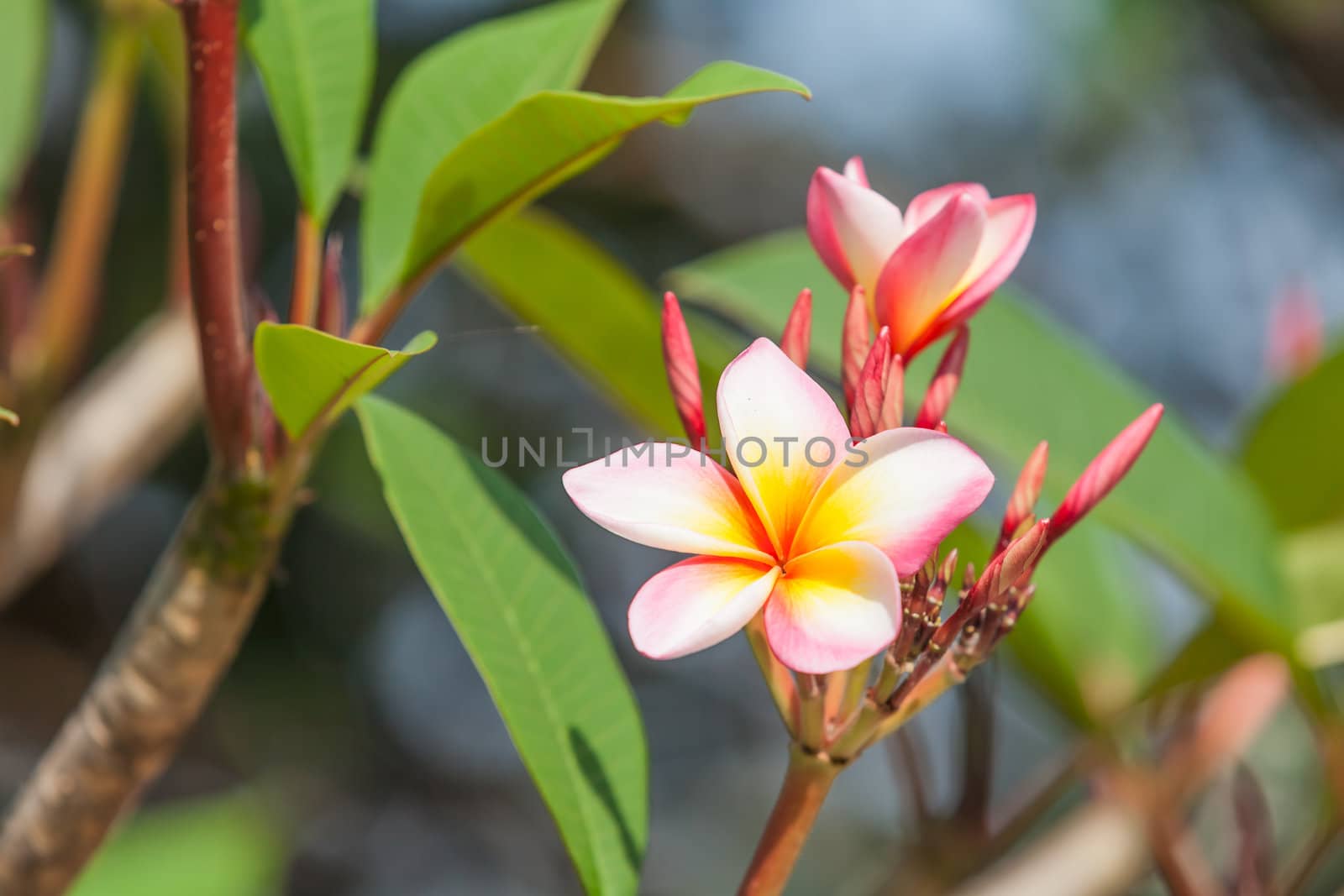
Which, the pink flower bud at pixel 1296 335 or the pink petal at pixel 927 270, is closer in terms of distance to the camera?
the pink petal at pixel 927 270

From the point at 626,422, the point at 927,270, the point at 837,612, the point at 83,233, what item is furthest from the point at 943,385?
the point at 626,422

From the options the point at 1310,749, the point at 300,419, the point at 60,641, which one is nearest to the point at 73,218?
the point at 300,419

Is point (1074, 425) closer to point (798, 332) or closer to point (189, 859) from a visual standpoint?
point (798, 332)

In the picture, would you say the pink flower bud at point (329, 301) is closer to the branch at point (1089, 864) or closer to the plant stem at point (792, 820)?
the plant stem at point (792, 820)

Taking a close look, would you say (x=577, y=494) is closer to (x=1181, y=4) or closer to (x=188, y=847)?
(x=188, y=847)

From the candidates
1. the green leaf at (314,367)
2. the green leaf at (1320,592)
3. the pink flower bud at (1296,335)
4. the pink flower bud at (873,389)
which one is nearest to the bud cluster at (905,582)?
the pink flower bud at (873,389)

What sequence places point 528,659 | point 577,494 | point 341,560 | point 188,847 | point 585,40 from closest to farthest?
point 577,494, point 528,659, point 585,40, point 188,847, point 341,560

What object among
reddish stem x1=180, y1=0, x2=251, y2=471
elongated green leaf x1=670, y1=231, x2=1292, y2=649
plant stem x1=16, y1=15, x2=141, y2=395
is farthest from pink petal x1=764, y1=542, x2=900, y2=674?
plant stem x1=16, y1=15, x2=141, y2=395
